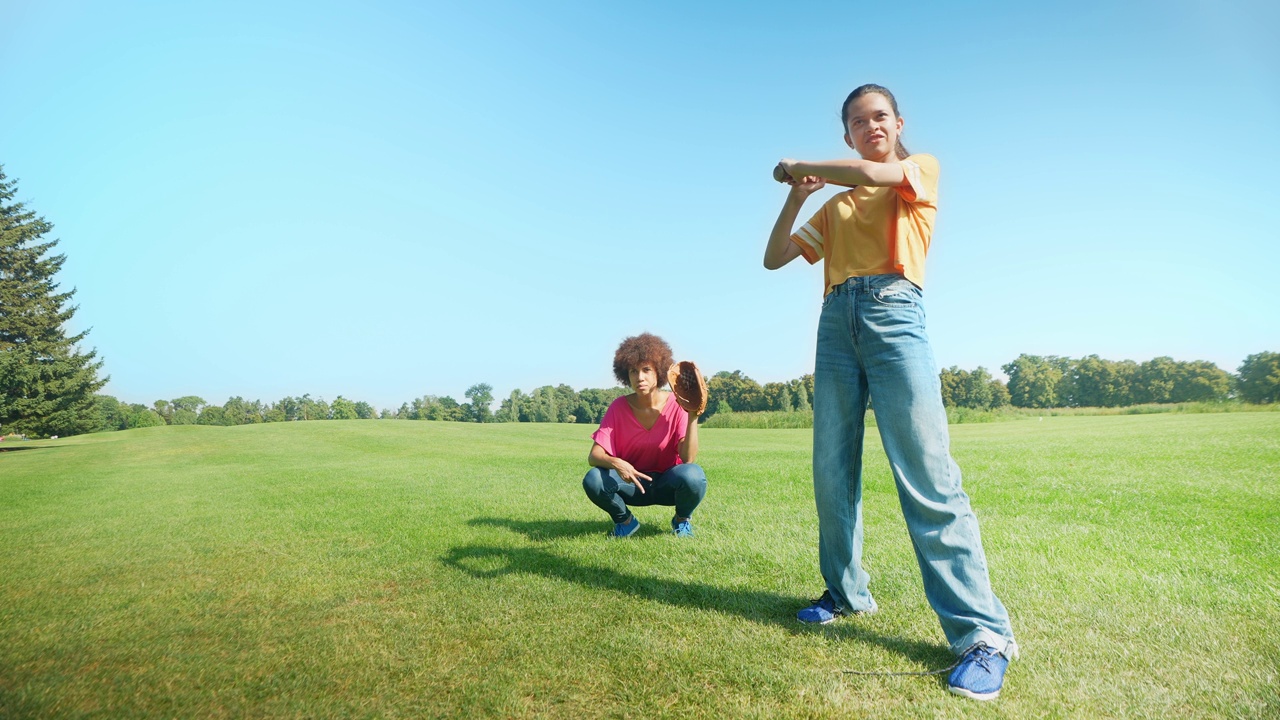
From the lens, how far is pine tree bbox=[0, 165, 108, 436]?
114ft

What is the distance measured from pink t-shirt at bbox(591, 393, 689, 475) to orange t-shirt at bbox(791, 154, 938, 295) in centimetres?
248

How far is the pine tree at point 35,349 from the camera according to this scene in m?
34.8

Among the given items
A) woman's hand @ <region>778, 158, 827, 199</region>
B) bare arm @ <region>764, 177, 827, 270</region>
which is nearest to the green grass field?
bare arm @ <region>764, 177, 827, 270</region>

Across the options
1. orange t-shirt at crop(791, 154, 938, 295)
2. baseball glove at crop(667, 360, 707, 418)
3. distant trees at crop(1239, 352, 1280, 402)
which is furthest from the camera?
distant trees at crop(1239, 352, 1280, 402)

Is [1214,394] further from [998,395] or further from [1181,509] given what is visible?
[1181,509]

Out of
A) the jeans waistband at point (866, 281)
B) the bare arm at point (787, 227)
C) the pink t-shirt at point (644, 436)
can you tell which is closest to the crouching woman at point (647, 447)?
the pink t-shirt at point (644, 436)

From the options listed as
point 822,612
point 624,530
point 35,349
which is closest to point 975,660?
point 822,612

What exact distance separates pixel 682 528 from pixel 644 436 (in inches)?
35.1

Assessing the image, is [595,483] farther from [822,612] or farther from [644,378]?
[822,612]

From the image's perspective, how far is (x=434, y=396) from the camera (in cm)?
7275

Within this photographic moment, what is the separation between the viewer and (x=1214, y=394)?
68.6 m

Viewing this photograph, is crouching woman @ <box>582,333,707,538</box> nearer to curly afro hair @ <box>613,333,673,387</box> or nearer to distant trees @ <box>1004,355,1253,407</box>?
curly afro hair @ <box>613,333,673,387</box>

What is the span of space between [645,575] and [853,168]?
2.85 m

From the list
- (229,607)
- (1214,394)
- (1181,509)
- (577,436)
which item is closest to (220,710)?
(229,607)
